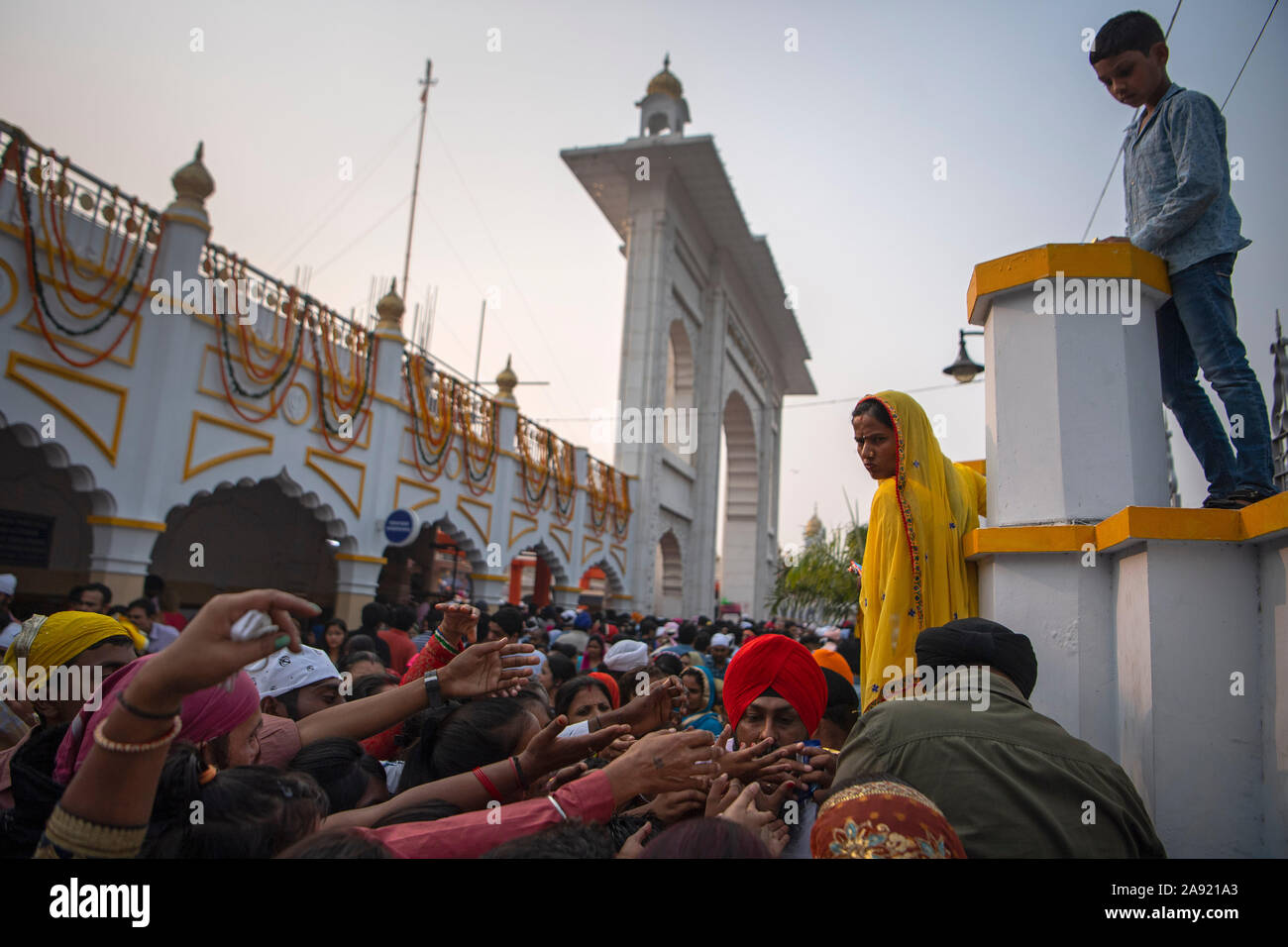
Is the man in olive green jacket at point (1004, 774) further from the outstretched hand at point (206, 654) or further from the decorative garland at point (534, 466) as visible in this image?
the decorative garland at point (534, 466)

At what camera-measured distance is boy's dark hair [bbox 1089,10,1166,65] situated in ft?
8.01

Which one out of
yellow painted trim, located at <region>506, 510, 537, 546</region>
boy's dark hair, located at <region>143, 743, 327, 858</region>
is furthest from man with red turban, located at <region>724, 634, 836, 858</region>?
yellow painted trim, located at <region>506, 510, 537, 546</region>

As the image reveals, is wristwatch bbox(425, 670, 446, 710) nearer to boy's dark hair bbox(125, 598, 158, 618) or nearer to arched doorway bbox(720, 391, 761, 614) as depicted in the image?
boy's dark hair bbox(125, 598, 158, 618)

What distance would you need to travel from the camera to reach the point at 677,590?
20.3 meters

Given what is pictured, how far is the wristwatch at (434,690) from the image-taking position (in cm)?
226

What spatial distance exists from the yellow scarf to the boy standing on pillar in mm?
3173

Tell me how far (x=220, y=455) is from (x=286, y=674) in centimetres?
604

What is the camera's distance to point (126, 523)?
23.0 feet

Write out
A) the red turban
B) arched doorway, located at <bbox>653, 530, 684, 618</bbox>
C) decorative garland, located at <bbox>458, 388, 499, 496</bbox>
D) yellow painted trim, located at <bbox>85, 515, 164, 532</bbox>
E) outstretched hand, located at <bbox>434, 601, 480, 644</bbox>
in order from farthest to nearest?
arched doorway, located at <bbox>653, 530, 684, 618</bbox>
decorative garland, located at <bbox>458, 388, 499, 496</bbox>
yellow painted trim, located at <bbox>85, 515, 164, 532</bbox>
outstretched hand, located at <bbox>434, 601, 480, 644</bbox>
the red turban

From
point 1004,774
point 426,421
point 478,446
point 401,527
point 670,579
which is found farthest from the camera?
point 670,579

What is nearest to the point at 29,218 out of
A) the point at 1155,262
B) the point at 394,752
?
the point at 394,752

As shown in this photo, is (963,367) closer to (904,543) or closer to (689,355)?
(904,543)

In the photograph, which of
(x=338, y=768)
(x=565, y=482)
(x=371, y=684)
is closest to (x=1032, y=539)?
(x=338, y=768)
